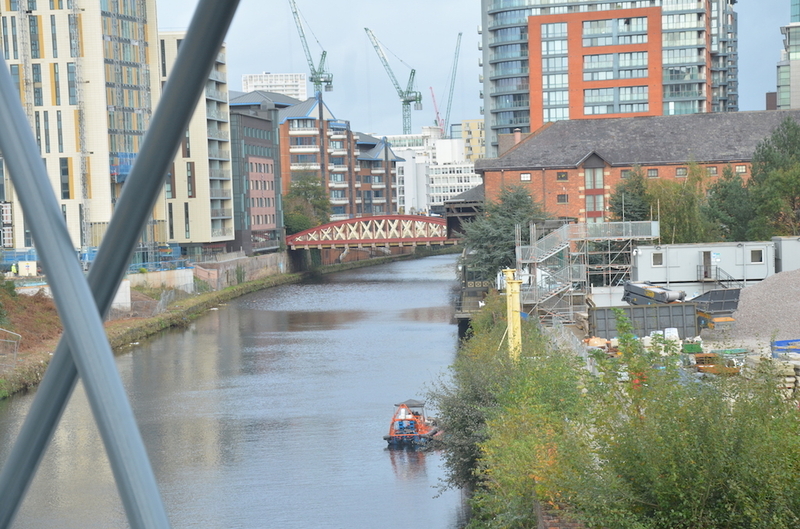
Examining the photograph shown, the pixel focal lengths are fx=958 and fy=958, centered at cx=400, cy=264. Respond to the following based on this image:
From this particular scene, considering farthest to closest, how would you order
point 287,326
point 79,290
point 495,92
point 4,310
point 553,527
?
point 495,92
point 287,326
point 4,310
point 553,527
point 79,290

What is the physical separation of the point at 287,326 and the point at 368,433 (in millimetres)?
13250

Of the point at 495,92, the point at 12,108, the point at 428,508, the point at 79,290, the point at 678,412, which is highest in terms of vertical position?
the point at 495,92

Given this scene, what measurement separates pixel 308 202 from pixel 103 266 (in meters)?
53.9

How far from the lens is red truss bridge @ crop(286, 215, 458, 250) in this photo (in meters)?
45.2

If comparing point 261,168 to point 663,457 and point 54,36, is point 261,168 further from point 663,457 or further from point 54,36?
point 663,457

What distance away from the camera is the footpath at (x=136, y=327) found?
707 inches

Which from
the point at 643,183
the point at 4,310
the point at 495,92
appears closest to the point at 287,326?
the point at 4,310

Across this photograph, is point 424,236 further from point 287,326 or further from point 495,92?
point 287,326

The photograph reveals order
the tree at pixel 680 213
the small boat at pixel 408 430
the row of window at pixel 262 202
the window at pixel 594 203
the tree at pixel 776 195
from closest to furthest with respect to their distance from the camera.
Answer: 1. the small boat at pixel 408 430
2. the tree at pixel 776 195
3. the tree at pixel 680 213
4. the window at pixel 594 203
5. the row of window at pixel 262 202

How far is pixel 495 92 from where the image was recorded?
55.9 meters

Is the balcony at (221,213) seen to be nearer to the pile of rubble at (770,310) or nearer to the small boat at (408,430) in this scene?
the pile of rubble at (770,310)

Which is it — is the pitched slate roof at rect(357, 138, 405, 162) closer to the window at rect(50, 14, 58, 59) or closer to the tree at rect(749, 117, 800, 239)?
the window at rect(50, 14, 58, 59)

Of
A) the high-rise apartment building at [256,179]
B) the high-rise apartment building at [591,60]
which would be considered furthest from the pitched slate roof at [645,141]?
the high-rise apartment building at [591,60]

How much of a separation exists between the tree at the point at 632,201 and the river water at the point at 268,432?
19.6ft
